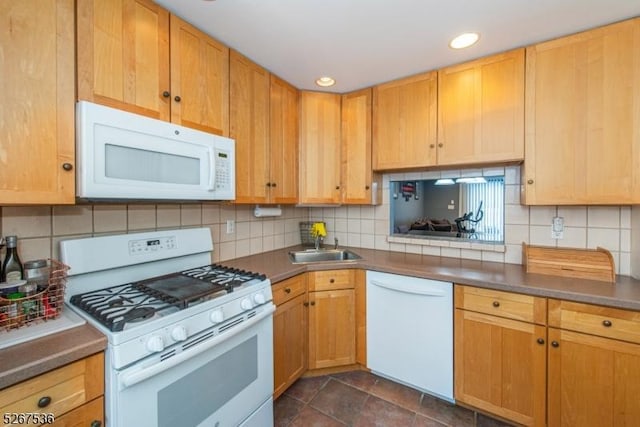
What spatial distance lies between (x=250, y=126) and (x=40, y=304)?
4.49 ft

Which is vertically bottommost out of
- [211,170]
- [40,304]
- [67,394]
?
[67,394]

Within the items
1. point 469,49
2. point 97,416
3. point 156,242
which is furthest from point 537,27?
point 97,416

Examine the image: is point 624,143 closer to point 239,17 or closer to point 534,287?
point 534,287

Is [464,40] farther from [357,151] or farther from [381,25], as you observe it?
[357,151]

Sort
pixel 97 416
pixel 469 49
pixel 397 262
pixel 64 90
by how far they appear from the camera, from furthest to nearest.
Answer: pixel 397 262, pixel 469 49, pixel 64 90, pixel 97 416

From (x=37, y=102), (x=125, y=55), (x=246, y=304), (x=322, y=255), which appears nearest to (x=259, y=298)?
(x=246, y=304)

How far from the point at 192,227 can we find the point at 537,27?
91.8 inches

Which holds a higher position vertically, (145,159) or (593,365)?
(145,159)

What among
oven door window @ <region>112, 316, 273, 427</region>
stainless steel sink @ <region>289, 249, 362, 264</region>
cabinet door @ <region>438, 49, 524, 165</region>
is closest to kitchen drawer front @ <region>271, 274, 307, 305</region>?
oven door window @ <region>112, 316, 273, 427</region>

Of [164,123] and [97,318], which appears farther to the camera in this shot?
→ [164,123]

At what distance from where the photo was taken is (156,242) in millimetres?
1542

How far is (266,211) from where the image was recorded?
7.58 feet

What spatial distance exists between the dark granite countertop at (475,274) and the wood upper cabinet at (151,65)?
0.98 m

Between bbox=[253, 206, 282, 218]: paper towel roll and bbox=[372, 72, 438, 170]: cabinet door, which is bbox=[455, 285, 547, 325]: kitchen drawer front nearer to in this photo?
bbox=[372, 72, 438, 170]: cabinet door
